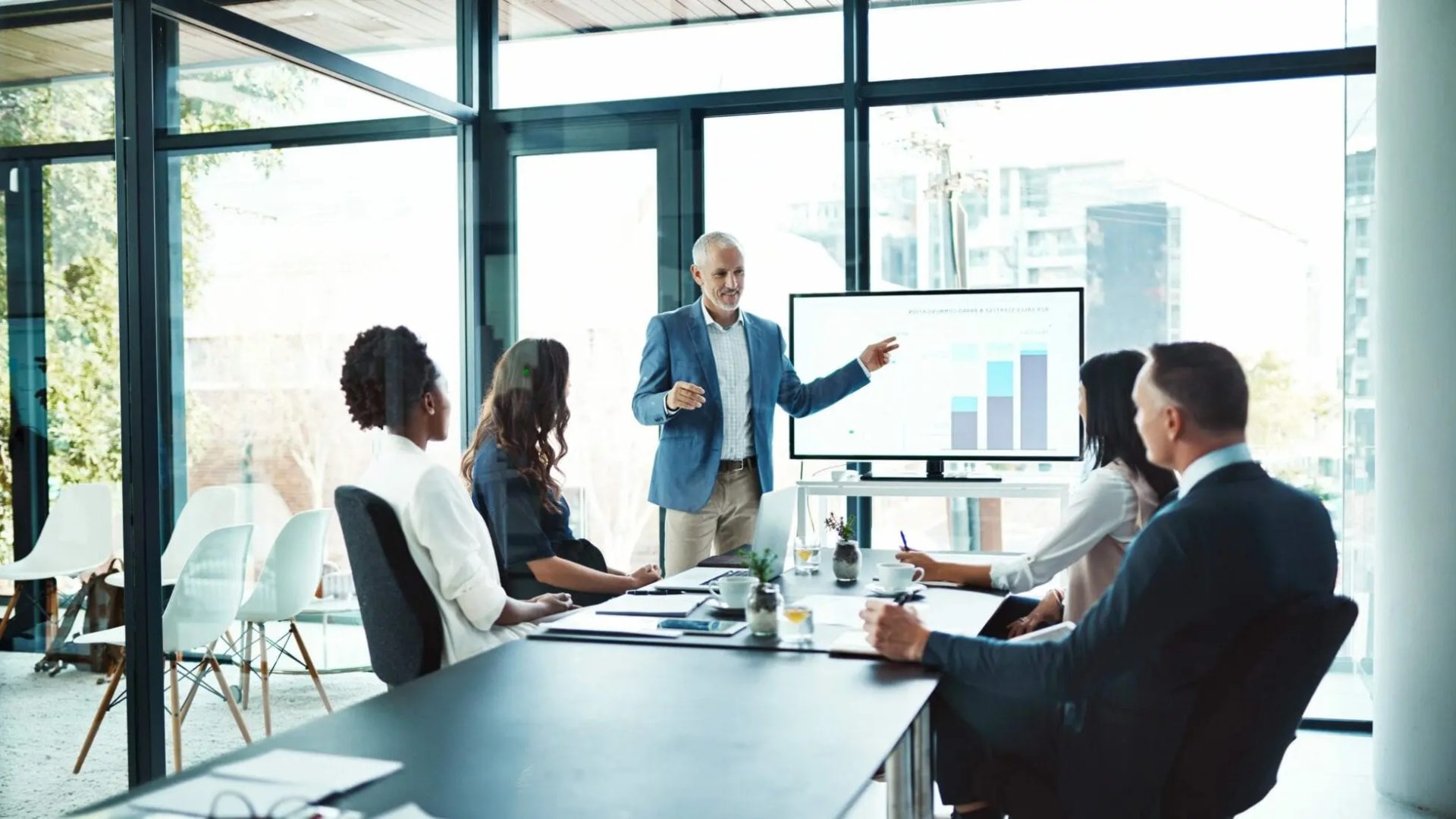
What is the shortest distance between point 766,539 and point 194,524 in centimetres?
170

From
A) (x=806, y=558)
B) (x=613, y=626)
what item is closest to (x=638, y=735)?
(x=613, y=626)

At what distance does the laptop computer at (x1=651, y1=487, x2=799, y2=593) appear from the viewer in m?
3.10

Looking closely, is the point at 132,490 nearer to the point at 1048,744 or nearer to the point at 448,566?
the point at 448,566

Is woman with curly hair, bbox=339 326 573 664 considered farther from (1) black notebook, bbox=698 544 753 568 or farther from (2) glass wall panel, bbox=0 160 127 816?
(2) glass wall panel, bbox=0 160 127 816

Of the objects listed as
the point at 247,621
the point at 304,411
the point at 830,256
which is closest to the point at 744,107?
Result: the point at 830,256

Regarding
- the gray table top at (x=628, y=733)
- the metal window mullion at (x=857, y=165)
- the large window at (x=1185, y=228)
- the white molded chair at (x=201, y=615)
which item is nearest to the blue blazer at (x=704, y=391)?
the metal window mullion at (x=857, y=165)

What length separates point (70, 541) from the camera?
3.33 metres

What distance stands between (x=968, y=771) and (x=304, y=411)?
103 inches

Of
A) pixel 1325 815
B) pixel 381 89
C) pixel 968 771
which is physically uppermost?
pixel 381 89

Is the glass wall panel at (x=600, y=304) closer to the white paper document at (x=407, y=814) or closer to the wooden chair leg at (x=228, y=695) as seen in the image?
the wooden chair leg at (x=228, y=695)

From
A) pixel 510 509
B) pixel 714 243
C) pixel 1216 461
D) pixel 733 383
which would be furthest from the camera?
pixel 733 383

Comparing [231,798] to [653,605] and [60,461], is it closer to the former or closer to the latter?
[653,605]

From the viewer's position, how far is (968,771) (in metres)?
2.50

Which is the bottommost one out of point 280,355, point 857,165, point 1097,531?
point 1097,531
